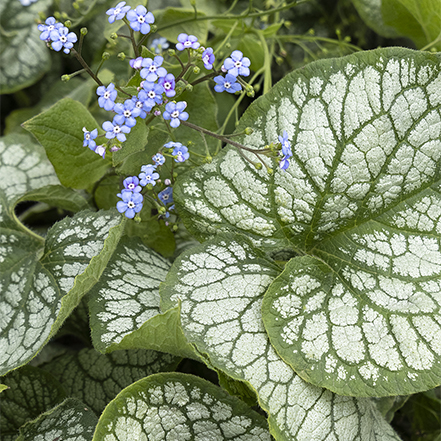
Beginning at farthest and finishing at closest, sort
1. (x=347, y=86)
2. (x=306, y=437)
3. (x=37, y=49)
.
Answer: (x=37, y=49), (x=347, y=86), (x=306, y=437)

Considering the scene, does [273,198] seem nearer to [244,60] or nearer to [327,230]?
[327,230]

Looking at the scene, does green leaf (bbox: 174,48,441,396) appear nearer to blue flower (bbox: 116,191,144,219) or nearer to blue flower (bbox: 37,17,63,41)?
blue flower (bbox: 116,191,144,219)

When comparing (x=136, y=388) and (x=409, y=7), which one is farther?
(x=409, y=7)

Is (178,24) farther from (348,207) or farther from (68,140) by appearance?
(348,207)

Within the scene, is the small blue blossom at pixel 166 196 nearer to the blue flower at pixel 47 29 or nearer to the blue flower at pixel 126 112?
the blue flower at pixel 126 112

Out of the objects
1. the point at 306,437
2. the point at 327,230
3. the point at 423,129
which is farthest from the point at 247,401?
the point at 423,129

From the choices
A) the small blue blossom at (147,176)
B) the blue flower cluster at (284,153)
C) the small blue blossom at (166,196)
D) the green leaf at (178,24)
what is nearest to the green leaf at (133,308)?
the small blue blossom at (166,196)

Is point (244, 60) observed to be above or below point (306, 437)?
above
